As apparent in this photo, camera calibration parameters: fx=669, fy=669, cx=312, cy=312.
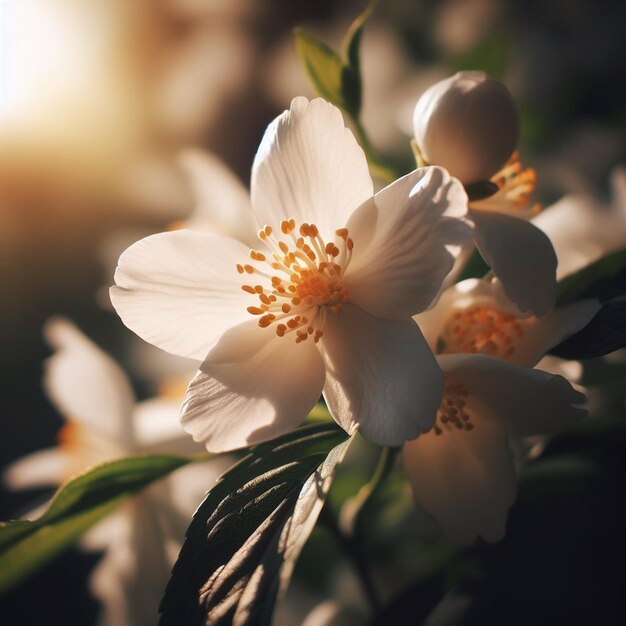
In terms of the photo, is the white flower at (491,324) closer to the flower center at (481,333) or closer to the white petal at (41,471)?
the flower center at (481,333)

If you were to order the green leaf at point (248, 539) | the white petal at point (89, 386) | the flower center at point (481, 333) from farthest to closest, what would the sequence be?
the white petal at point (89, 386)
the flower center at point (481, 333)
the green leaf at point (248, 539)

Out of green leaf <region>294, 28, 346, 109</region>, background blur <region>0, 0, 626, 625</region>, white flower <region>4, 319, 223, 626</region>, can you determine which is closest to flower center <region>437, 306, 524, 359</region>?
green leaf <region>294, 28, 346, 109</region>

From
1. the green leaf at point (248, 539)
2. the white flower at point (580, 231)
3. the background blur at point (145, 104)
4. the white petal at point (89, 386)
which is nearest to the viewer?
the green leaf at point (248, 539)

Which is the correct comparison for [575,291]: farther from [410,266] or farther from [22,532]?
[22,532]

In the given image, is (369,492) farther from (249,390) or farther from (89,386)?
(89,386)

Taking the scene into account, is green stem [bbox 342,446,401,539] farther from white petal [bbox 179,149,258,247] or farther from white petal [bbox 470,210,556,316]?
white petal [bbox 179,149,258,247]

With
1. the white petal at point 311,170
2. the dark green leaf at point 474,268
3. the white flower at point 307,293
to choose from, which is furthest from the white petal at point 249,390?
the dark green leaf at point 474,268

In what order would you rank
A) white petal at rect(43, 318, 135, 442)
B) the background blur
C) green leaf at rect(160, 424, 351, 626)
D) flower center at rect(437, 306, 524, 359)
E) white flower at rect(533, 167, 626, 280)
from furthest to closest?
the background blur
white petal at rect(43, 318, 135, 442)
white flower at rect(533, 167, 626, 280)
flower center at rect(437, 306, 524, 359)
green leaf at rect(160, 424, 351, 626)

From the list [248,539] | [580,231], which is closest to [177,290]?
[248,539]
